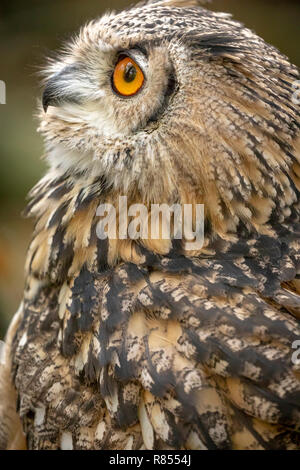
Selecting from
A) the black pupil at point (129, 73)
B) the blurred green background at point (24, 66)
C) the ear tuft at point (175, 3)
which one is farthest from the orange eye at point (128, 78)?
the blurred green background at point (24, 66)

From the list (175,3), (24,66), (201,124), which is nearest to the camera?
(201,124)

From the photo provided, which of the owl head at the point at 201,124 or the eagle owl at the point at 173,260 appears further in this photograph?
the owl head at the point at 201,124

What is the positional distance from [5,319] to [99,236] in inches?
84.3

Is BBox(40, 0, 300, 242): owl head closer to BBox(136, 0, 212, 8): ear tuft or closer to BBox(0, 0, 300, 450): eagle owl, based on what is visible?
BBox(0, 0, 300, 450): eagle owl

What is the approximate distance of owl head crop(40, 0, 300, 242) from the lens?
1.87m

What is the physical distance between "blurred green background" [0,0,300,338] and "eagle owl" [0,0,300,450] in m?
2.18

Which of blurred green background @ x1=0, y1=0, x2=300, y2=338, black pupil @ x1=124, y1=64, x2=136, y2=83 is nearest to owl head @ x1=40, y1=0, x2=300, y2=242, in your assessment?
black pupil @ x1=124, y1=64, x2=136, y2=83

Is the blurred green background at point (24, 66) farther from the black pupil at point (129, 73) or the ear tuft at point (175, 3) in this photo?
the black pupil at point (129, 73)

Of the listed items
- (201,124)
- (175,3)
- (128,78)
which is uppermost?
(175,3)

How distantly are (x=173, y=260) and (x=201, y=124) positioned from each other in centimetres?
39

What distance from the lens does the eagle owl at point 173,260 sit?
170 centimetres

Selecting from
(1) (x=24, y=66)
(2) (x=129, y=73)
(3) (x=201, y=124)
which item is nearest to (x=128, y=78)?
(2) (x=129, y=73)

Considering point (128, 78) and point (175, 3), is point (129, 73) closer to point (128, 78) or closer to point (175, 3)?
point (128, 78)

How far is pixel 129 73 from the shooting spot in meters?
1.96
